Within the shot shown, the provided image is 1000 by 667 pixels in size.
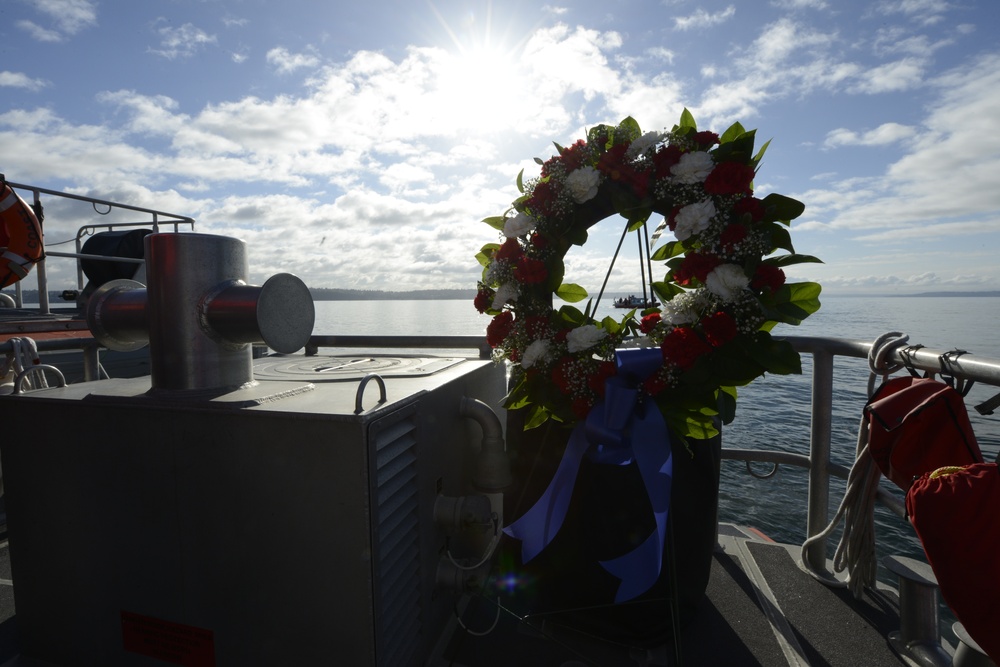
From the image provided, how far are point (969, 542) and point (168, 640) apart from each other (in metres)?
2.15

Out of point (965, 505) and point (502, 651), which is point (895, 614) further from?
point (502, 651)

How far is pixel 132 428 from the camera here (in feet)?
5.22

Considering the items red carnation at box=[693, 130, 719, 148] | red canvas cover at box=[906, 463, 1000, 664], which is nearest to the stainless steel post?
red carnation at box=[693, 130, 719, 148]

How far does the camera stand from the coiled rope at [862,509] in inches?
73.0

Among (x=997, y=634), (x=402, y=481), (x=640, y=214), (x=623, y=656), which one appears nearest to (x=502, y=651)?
(x=623, y=656)

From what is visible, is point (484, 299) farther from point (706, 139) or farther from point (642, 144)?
point (706, 139)

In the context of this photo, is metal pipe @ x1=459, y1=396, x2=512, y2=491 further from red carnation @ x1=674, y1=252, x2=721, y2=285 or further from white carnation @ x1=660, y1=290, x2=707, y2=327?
red carnation @ x1=674, y1=252, x2=721, y2=285

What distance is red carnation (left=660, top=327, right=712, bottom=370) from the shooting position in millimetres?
1765

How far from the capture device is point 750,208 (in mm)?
1850

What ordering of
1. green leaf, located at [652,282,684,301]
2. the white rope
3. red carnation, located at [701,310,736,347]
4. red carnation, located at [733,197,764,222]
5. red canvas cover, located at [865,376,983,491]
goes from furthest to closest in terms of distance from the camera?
the white rope < green leaf, located at [652,282,684,301] < red carnation, located at [733,197,764,222] < red carnation, located at [701,310,736,347] < red canvas cover, located at [865,376,983,491]

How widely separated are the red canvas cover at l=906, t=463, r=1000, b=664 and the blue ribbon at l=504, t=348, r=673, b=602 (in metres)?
0.64

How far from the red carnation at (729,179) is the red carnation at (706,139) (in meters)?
0.16

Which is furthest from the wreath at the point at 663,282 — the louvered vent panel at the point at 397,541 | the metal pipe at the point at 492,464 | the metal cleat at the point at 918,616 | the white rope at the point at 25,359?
the white rope at the point at 25,359

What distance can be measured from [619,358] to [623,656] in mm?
1161
